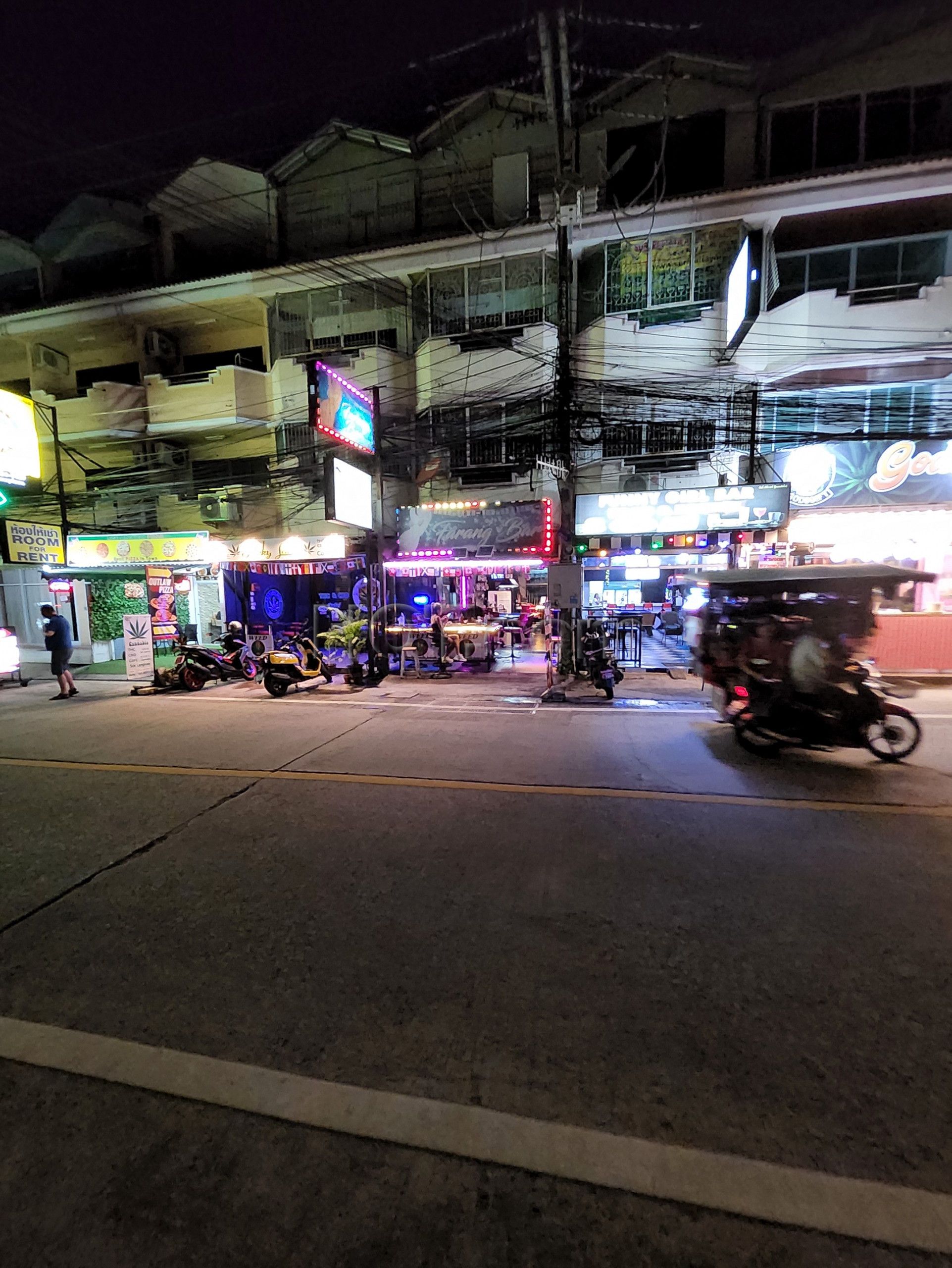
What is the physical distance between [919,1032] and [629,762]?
397 cm

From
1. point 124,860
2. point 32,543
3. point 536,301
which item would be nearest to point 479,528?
point 536,301

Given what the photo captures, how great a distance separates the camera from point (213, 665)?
12.3 metres

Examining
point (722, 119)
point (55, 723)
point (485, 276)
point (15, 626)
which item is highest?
point (722, 119)

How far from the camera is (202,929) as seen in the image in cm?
334

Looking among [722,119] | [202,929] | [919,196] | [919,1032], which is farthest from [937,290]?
[202,929]

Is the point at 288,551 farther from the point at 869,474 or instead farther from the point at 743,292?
the point at 869,474

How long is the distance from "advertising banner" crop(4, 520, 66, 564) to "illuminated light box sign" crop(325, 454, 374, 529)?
7205 mm

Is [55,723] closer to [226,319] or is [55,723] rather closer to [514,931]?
[514,931]

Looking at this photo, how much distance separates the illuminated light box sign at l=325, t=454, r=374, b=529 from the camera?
10.4 meters

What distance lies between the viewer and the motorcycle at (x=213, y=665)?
1195cm

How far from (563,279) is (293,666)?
Answer: 9.57 m

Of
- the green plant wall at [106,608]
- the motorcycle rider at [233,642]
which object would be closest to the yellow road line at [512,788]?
the motorcycle rider at [233,642]

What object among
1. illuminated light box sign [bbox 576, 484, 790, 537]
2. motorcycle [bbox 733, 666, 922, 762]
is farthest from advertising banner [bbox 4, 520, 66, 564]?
motorcycle [bbox 733, 666, 922, 762]

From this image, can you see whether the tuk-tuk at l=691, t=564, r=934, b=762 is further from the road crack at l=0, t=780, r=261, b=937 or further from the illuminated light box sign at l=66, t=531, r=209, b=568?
the illuminated light box sign at l=66, t=531, r=209, b=568
